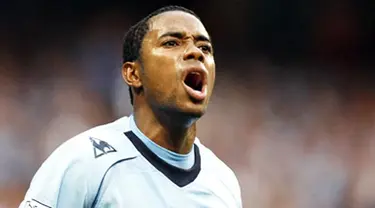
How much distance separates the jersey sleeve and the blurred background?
107 centimetres

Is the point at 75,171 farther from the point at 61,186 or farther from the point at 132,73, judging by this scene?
the point at 132,73

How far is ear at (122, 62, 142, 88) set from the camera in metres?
0.79

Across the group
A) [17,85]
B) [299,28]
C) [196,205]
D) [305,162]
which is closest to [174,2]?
[299,28]

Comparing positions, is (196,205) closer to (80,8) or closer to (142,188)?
(142,188)

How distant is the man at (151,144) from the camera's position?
0.69 m

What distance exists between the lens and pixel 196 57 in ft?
2.46

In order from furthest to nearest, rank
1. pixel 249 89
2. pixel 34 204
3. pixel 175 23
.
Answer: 1. pixel 249 89
2. pixel 175 23
3. pixel 34 204

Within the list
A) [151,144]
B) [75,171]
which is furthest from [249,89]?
[75,171]

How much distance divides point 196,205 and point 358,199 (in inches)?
48.1

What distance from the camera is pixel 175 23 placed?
2.55 feet

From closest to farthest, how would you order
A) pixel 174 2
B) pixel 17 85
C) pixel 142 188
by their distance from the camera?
A: 1. pixel 142 188
2. pixel 17 85
3. pixel 174 2

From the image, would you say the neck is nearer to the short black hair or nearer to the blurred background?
the short black hair

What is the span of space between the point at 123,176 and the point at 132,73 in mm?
155

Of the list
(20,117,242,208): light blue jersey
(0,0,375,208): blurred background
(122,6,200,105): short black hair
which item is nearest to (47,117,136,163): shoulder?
(20,117,242,208): light blue jersey
